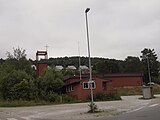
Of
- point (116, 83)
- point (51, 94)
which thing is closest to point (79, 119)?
point (51, 94)

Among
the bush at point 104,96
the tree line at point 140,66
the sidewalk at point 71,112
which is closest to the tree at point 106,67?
the tree line at point 140,66

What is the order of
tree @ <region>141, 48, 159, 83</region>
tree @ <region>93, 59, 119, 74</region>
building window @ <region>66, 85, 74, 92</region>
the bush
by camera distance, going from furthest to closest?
tree @ <region>93, 59, 119, 74</region> < tree @ <region>141, 48, 159, 83</region> < building window @ <region>66, 85, 74, 92</region> < the bush

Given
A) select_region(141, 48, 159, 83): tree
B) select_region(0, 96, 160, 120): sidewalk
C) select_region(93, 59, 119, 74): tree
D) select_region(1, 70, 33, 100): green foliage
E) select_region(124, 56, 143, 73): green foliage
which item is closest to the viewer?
select_region(0, 96, 160, 120): sidewalk

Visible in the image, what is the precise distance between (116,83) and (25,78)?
1495 inches

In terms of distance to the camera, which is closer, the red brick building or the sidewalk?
the sidewalk

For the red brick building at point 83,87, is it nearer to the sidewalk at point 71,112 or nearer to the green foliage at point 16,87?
the green foliage at point 16,87

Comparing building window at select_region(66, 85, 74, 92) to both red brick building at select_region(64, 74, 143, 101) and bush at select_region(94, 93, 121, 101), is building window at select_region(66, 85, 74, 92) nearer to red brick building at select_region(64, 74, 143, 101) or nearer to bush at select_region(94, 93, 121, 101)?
red brick building at select_region(64, 74, 143, 101)

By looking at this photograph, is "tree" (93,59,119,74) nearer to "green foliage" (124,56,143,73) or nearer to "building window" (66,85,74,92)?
"green foliage" (124,56,143,73)

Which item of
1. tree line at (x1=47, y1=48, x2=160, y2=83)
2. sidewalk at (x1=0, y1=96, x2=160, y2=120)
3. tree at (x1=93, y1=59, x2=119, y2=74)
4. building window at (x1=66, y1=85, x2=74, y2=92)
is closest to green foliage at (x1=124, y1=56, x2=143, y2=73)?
tree line at (x1=47, y1=48, x2=160, y2=83)

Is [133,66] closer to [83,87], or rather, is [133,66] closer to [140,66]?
[140,66]

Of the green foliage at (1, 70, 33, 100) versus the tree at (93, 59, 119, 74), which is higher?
the tree at (93, 59, 119, 74)

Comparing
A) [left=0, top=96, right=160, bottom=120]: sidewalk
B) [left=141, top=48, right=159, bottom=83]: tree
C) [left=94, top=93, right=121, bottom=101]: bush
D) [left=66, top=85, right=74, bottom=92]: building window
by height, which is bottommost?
[left=0, top=96, right=160, bottom=120]: sidewalk

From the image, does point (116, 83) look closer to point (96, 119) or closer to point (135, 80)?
point (135, 80)

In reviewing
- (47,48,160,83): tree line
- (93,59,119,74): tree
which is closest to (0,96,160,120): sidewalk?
(47,48,160,83): tree line
